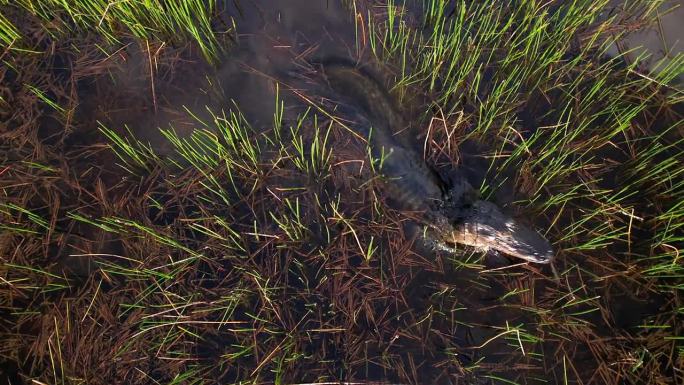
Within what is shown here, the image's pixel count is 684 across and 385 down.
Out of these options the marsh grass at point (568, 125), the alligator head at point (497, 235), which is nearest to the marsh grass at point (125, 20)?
the marsh grass at point (568, 125)

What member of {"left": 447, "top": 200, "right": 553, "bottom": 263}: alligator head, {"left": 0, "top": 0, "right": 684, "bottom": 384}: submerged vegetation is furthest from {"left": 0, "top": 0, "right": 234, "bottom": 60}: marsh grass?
{"left": 447, "top": 200, "right": 553, "bottom": 263}: alligator head

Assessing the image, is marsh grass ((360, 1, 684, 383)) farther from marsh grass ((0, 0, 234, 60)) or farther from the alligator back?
marsh grass ((0, 0, 234, 60))

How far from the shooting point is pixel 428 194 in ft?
8.74

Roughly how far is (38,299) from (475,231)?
2632mm

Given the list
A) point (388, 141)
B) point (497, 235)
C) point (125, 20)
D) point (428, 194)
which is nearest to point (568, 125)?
point (497, 235)

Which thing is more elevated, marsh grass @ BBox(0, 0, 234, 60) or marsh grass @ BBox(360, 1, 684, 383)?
marsh grass @ BBox(0, 0, 234, 60)

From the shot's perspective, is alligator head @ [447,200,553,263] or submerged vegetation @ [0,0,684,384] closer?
submerged vegetation @ [0,0,684,384]

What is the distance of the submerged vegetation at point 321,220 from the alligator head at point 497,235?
0.38 ft

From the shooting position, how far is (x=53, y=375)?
2244 millimetres

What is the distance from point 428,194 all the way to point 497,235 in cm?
49

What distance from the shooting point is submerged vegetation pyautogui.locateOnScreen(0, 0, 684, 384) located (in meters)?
2.32

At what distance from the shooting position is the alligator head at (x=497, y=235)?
244 cm

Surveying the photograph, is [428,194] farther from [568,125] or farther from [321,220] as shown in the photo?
[568,125]

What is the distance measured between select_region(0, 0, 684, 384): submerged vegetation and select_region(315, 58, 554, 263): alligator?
0.37ft
